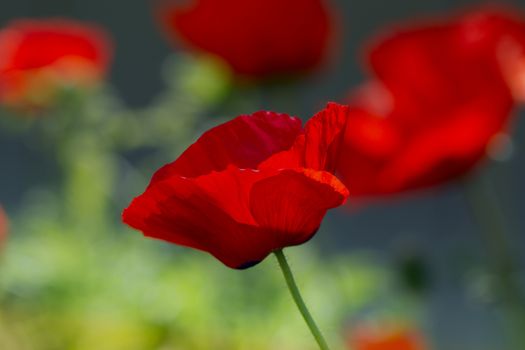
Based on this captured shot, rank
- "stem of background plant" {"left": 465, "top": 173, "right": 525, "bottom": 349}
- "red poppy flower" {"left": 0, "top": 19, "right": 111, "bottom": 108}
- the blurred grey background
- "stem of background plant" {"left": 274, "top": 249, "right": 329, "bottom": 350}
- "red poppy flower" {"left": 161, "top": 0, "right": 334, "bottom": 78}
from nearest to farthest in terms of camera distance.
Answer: "stem of background plant" {"left": 274, "top": 249, "right": 329, "bottom": 350}
"stem of background plant" {"left": 465, "top": 173, "right": 525, "bottom": 349}
"red poppy flower" {"left": 161, "top": 0, "right": 334, "bottom": 78}
"red poppy flower" {"left": 0, "top": 19, "right": 111, "bottom": 108}
the blurred grey background

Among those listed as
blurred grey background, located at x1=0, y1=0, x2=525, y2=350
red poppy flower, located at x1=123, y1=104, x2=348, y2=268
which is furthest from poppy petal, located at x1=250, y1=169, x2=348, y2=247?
blurred grey background, located at x1=0, y1=0, x2=525, y2=350

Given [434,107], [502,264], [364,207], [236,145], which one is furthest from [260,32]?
[364,207]

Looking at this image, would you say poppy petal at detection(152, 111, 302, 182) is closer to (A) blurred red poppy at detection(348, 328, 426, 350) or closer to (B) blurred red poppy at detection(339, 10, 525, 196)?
(B) blurred red poppy at detection(339, 10, 525, 196)

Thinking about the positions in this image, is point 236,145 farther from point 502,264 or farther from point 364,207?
point 364,207

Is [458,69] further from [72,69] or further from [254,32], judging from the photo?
[72,69]

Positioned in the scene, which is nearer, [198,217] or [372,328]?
[198,217]

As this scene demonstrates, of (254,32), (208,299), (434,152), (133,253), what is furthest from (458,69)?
(133,253)
